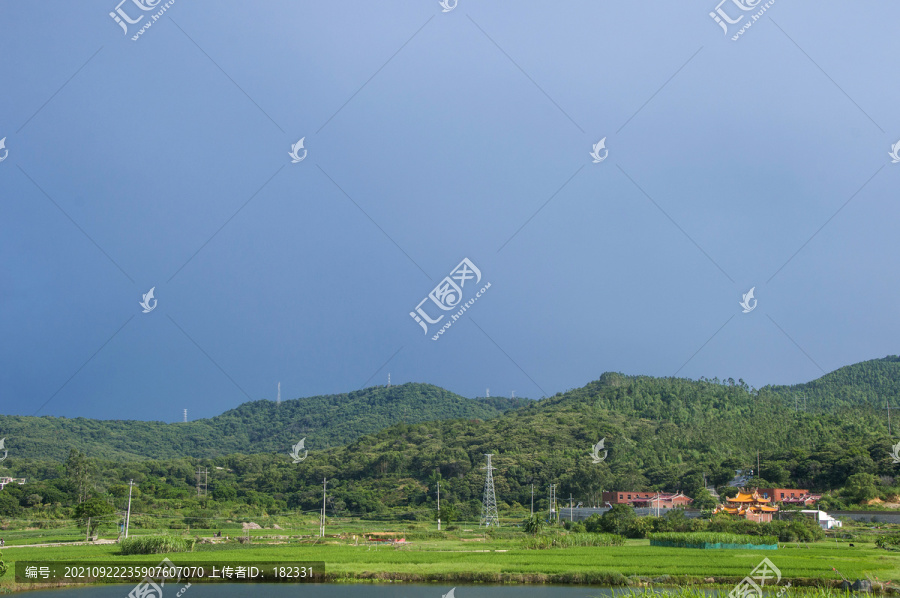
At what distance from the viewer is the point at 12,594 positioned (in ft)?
82.6

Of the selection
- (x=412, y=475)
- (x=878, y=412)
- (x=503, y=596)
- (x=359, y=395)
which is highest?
(x=359, y=395)

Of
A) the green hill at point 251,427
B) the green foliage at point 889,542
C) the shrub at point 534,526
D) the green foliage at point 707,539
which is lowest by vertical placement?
the green foliage at point 889,542

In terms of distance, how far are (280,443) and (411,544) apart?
101529mm

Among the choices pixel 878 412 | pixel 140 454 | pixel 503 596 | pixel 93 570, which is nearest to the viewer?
pixel 503 596

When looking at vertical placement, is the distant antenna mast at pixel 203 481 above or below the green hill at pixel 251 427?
below

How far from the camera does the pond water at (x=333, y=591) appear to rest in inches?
977

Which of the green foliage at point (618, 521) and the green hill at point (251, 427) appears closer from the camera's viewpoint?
the green foliage at point (618, 521)

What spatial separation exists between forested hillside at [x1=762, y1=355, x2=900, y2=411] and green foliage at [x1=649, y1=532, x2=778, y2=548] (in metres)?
85.2

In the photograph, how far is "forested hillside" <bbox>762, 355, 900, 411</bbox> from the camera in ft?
383

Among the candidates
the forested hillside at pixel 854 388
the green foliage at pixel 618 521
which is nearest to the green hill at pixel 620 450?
the forested hillside at pixel 854 388

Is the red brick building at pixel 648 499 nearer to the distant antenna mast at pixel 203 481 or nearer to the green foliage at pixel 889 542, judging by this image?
the green foliage at pixel 889 542

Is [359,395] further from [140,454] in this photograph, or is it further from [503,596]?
[503,596]

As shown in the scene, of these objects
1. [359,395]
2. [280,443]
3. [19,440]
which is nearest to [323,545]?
[19,440]

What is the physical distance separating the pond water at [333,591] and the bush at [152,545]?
Answer: 6557 mm
